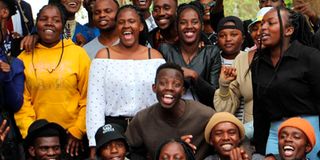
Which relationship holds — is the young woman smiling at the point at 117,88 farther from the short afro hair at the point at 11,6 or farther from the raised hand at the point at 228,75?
the short afro hair at the point at 11,6

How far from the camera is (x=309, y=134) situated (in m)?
7.59

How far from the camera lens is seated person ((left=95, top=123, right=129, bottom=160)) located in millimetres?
7992

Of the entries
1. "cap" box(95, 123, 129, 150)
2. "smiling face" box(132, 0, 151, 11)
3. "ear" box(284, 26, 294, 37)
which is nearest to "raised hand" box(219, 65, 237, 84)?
"ear" box(284, 26, 294, 37)

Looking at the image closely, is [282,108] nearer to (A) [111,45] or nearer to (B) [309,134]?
(B) [309,134]

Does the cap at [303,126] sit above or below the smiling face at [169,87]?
below

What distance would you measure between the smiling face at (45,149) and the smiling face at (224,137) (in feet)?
4.92

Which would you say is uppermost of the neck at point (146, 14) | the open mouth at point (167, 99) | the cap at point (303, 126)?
the neck at point (146, 14)

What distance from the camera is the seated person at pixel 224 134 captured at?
8000 millimetres

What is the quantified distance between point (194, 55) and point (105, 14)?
1.14 meters

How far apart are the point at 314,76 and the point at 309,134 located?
1.75ft

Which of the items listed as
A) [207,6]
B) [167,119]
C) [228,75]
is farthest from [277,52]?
[207,6]

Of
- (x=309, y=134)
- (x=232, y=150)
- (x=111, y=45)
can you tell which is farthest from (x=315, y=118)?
(x=111, y=45)

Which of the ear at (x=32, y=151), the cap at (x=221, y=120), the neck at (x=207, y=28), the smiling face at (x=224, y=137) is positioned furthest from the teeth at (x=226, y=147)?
the neck at (x=207, y=28)

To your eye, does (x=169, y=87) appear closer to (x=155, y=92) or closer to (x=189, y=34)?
(x=155, y=92)
